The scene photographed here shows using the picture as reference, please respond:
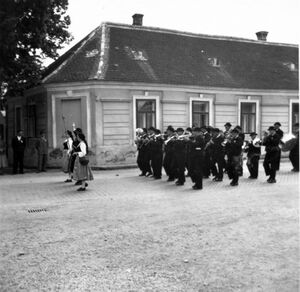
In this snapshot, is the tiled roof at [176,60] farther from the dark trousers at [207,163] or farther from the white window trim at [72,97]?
the dark trousers at [207,163]

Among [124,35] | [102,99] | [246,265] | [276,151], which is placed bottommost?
[246,265]

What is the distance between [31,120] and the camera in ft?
64.8

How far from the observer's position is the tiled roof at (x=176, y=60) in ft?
58.9

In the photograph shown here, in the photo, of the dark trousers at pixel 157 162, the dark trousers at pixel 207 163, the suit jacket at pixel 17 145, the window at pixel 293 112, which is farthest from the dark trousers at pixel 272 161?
the window at pixel 293 112

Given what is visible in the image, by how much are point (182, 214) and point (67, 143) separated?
6.00 metres

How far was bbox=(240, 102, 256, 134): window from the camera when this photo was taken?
2145 cm

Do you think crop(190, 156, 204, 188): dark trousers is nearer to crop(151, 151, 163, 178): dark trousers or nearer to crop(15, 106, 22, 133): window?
crop(151, 151, 163, 178): dark trousers

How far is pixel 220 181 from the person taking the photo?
13.1 meters

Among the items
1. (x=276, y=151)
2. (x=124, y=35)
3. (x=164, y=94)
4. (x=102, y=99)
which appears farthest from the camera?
(x=124, y=35)

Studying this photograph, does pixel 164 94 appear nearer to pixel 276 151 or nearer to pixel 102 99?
pixel 102 99

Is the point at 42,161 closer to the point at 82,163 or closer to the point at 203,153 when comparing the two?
the point at 82,163

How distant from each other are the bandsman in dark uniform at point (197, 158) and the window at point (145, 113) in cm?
705

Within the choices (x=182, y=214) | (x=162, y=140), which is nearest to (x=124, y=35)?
(x=162, y=140)

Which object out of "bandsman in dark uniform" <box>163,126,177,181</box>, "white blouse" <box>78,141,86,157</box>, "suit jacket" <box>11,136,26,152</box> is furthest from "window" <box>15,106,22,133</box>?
"white blouse" <box>78,141,86,157</box>
